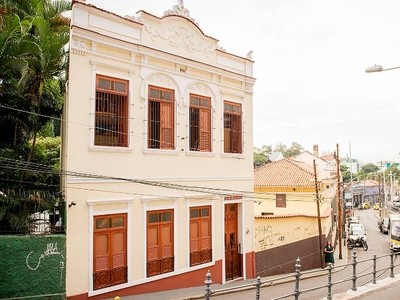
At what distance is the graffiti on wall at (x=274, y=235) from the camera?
15.6m

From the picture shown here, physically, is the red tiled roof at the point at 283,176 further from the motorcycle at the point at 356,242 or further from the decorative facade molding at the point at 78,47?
the decorative facade molding at the point at 78,47

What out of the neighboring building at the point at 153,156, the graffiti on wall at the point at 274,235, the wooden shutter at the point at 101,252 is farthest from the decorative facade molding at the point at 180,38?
the graffiti on wall at the point at 274,235

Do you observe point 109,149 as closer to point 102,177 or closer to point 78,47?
point 102,177

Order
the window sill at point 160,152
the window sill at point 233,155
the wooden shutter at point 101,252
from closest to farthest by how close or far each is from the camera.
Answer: the wooden shutter at point 101,252
the window sill at point 160,152
the window sill at point 233,155

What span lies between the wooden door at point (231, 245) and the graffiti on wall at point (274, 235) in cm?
173

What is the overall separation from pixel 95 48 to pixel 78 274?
6052mm

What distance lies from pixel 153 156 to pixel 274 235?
8318 mm

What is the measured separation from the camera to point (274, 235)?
16.7 m

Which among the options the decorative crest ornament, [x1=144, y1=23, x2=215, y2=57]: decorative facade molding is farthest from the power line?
the decorative crest ornament

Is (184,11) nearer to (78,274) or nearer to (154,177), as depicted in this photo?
(154,177)

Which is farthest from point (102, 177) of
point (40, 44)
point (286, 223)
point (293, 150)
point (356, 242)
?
point (293, 150)

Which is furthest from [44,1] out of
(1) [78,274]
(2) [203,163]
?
(1) [78,274]

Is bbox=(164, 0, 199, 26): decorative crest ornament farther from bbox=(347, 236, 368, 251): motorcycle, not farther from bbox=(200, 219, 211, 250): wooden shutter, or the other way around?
bbox=(347, 236, 368, 251): motorcycle

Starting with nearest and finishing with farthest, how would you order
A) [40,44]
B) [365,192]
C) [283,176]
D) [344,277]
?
[40,44] < [344,277] < [283,176] < [365,192]
